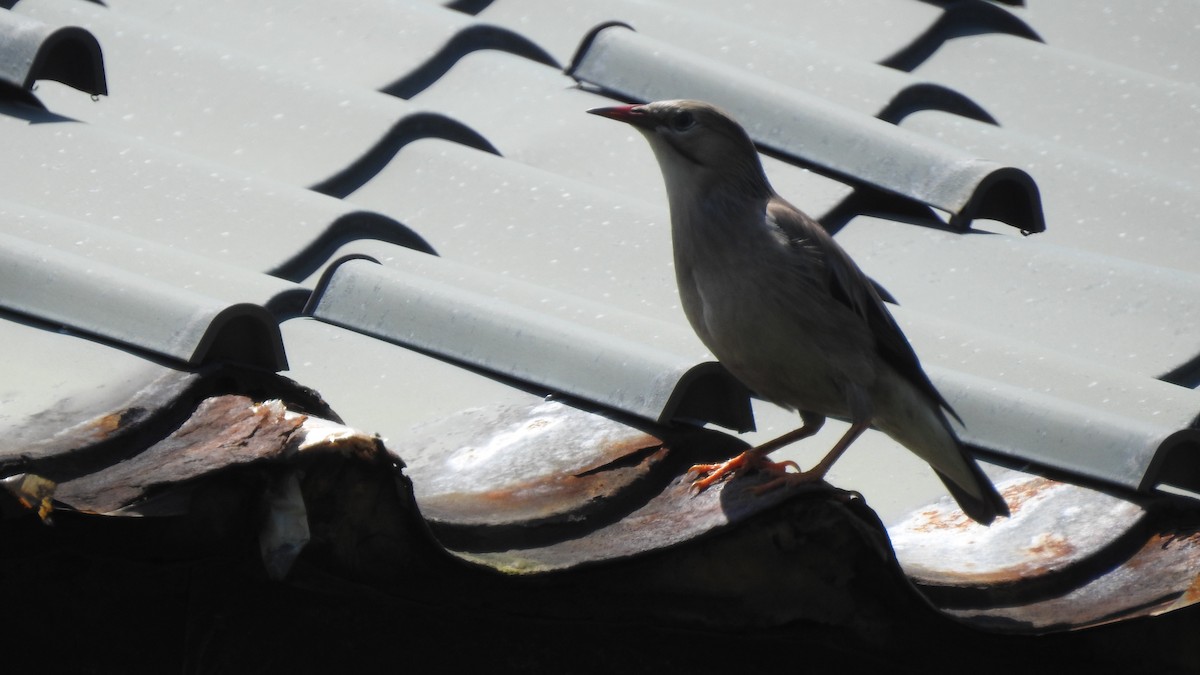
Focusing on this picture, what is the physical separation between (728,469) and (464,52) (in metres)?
2.10

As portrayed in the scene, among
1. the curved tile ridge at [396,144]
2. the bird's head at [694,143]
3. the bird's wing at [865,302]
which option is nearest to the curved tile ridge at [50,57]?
the curved tile ridge at [396,144]

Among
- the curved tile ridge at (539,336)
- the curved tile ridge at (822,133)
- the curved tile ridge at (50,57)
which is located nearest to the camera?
the curved tile ridge at (539,336)

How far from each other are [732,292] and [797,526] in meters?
0.78

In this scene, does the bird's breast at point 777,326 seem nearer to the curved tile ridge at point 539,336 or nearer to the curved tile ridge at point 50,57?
the curved tile ridge at point 539,336

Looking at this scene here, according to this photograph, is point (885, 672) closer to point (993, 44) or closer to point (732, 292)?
point (732, 292)

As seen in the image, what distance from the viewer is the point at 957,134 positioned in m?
4.00

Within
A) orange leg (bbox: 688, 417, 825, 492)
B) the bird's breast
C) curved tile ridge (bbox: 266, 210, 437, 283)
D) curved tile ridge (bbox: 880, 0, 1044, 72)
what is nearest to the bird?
the bird's breast

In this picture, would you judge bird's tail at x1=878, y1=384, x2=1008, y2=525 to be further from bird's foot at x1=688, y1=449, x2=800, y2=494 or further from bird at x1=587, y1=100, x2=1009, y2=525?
bird's foot at x1=688, y1=449, x2=800, y2=494

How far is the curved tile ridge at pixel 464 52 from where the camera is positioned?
3816 millimetres

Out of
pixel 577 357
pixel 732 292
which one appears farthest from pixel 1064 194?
pixel 577 357

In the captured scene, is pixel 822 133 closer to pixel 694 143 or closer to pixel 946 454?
pixel 694 143

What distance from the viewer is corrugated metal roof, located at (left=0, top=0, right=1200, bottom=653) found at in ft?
7.91

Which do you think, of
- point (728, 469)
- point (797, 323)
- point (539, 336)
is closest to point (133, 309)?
point (539, 336)

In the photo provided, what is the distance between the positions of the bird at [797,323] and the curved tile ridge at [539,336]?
0.08 m
